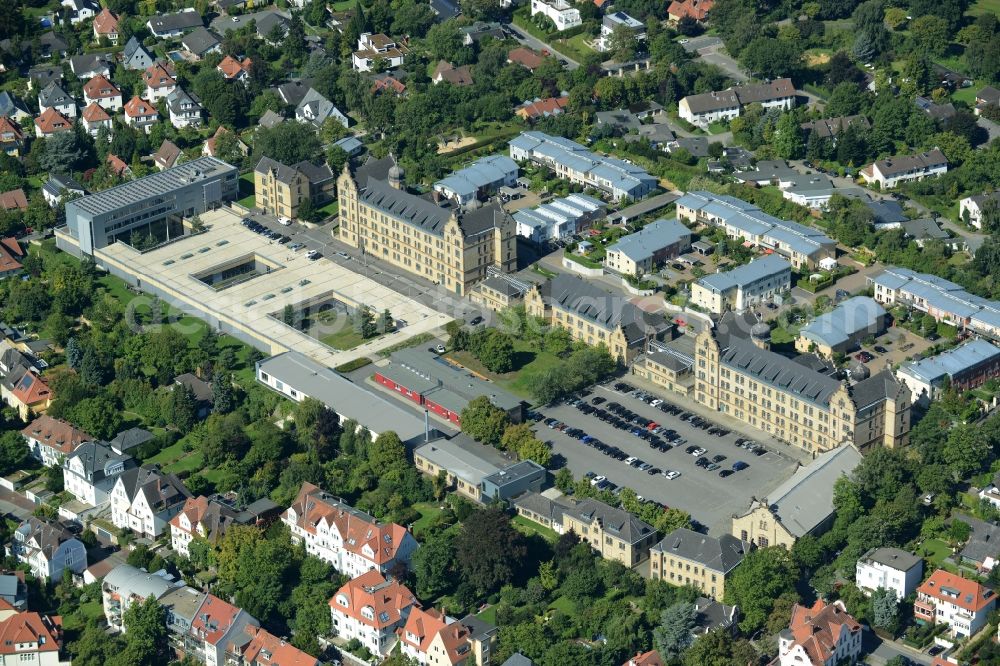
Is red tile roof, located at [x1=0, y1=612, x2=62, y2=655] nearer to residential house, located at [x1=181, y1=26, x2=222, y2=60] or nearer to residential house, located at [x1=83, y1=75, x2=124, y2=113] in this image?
residential house, located at [x1=83, y1=75, x2=124, y2=113]

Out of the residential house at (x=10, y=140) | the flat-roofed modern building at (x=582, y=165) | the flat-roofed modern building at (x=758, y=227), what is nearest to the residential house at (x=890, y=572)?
the flat-roofed modern building at (x=758, y=227)

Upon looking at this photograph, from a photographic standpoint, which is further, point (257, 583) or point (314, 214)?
point (314, 214)

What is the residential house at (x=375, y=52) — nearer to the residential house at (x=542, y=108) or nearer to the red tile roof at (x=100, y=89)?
the residential house at (x=542, y=108)

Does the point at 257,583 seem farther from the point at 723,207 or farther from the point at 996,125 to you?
the point at 996,125

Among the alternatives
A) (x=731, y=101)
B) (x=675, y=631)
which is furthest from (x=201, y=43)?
(x=675, y=631)

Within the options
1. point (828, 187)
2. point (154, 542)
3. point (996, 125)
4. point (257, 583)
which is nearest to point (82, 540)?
point (154, 542)

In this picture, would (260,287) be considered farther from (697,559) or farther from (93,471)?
(697,559)

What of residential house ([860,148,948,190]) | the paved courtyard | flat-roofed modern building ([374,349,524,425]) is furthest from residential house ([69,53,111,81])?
residential house ([860,148,948,190])
